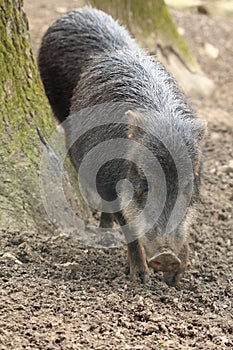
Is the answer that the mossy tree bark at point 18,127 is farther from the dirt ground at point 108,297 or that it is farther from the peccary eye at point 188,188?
the peccary eye at point 188,188

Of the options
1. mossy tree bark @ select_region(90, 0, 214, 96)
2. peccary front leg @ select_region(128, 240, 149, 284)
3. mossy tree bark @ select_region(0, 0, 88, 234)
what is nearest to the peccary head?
peccary front leg @ select_region(128, 240, 149, 284)

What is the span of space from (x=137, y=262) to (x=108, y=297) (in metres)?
Answer: 0.50

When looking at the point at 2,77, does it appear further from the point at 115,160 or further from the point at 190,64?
the point at 190,64

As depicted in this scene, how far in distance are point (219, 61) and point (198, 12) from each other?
9.91 ft

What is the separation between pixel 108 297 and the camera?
3.93 m

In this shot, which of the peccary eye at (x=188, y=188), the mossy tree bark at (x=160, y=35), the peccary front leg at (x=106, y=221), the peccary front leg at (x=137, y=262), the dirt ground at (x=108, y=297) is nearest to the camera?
the dirt ground at (x=108, y=297)

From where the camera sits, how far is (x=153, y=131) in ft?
13.8

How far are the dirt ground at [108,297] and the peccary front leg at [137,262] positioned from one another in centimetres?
7

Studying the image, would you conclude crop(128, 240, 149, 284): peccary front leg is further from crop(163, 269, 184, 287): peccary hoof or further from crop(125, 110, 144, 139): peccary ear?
crop(125, 110, 144, 139): peccary ear

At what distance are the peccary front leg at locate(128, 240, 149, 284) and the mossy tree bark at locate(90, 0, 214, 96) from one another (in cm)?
435

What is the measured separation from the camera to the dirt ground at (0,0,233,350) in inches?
135

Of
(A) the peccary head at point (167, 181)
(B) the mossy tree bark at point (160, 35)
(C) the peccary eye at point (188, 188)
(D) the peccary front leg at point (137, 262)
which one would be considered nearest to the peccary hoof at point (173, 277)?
(A) the peccary head at point (167, 181)

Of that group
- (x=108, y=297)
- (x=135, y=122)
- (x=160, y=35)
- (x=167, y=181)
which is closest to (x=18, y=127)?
(x=135, y=122)

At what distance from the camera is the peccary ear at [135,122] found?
427 cm
